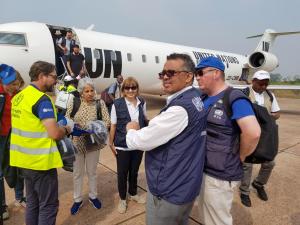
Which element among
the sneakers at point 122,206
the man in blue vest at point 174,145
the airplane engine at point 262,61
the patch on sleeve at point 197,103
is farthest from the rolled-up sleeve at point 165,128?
the airplane engine at point 262,61

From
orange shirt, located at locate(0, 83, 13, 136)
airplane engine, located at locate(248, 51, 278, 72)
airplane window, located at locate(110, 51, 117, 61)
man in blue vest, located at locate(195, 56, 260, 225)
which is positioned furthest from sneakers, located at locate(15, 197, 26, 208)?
airplane engine, located at locate(248, 51, 278, 72)

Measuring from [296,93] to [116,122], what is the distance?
84.1ft

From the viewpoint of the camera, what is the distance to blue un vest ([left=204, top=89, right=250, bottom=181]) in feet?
7.99

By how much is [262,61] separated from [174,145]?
58.7 feet

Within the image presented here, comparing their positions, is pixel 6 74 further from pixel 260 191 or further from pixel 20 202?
pixel 260 191

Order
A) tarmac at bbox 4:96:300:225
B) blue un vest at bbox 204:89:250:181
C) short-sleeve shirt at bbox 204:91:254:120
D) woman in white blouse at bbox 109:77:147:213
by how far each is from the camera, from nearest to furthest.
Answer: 1. short-sleeve shirt at bbox 204:91:254:120
2. blue un vest at bbox 204:89:250:181
3. tarmac at bbox 4:96:300:225
4. woman in white blouse at bbox 109:77:147:213

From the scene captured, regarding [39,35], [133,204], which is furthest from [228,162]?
[39,35]

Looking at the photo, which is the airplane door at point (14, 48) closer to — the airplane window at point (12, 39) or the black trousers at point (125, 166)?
the airplane window at point (12, 39)

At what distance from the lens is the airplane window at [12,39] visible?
28.2 feet

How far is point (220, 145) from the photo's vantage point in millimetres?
2459

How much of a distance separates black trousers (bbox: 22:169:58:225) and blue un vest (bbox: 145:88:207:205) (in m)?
1.12

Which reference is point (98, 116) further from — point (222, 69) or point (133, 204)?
point (222, 69)

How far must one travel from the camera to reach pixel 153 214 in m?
2.19

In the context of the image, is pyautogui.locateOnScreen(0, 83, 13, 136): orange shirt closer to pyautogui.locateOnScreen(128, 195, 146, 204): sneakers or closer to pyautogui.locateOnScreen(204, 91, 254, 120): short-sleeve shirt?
pyautogui.locateOnScreen(128, 195, 146, 204): sneakers
